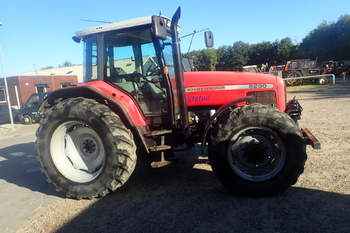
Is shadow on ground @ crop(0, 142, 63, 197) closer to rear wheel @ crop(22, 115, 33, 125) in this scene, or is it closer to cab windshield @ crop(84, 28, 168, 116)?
cab windshield @ crop(84, 28, 168, 116)

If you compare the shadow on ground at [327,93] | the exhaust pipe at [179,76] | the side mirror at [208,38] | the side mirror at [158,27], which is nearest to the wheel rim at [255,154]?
the exhaust pipe at [179,76]

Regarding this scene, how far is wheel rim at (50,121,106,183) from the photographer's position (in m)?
3.99

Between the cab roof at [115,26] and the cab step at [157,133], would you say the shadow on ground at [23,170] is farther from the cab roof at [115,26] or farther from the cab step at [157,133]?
the cab roof at [115,26]

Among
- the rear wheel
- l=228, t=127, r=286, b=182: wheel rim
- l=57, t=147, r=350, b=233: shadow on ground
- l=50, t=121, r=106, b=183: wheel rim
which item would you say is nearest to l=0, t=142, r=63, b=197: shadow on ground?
l=50, t=121, r=106, b=183: wheel rim

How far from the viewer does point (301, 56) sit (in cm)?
4059

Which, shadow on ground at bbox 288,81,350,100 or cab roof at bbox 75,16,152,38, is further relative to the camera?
shadow on ground at bbox 288,81,350,100

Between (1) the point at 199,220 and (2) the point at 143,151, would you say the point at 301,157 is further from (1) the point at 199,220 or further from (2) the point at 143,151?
(2) the point at 143,151

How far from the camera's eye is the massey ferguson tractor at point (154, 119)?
348 centimetres

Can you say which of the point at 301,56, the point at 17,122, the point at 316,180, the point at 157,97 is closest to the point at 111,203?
the point at 157,97

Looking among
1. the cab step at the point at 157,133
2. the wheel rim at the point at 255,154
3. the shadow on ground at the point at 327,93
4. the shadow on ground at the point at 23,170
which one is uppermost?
the cab step at the point at 157,133

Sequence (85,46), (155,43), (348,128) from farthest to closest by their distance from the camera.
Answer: (348,128) < (85,46) < (155,43)

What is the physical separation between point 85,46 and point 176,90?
153cm

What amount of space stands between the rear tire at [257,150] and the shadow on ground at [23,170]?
254 cm

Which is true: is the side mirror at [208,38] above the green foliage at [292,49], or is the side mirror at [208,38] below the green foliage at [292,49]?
below
